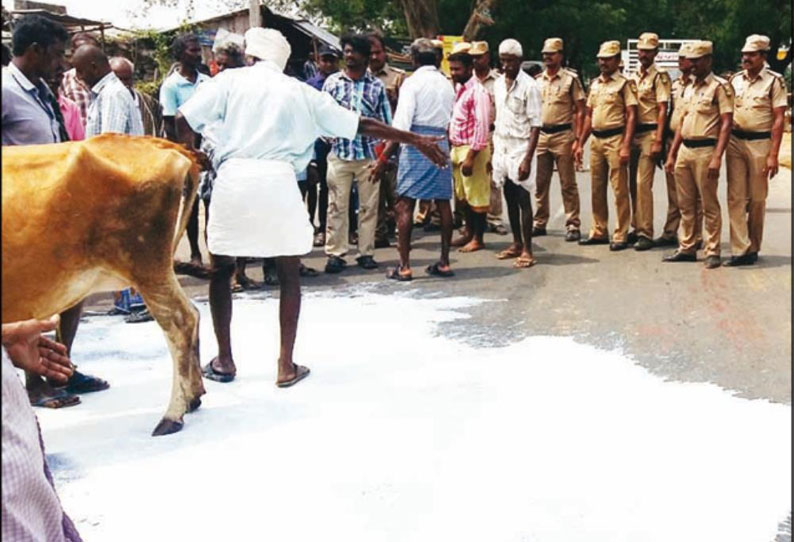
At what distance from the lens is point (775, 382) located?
504cm

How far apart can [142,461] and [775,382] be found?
329 centimetres

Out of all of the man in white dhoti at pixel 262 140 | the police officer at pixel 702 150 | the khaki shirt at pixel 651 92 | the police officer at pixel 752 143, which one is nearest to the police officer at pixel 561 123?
the khaki shirt at pixel 651 92

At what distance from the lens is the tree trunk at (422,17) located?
90.0ft

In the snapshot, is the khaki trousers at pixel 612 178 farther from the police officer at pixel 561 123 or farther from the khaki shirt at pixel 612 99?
the police officer at pixel 561 123

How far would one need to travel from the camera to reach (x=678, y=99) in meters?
8.25

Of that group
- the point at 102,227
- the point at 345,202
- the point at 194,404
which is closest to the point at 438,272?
the point at 345,202

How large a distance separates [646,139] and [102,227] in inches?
241

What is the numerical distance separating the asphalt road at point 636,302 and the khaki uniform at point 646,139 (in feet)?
1.19

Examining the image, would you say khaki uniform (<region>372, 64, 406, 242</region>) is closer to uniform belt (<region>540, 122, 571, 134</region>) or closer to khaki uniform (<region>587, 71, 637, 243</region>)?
uniform belt (<region>540, 122, 571, 134</region>)

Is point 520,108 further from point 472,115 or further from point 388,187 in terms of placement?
point 388,187

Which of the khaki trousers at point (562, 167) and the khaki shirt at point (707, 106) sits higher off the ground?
the khaki shirt at point (707, 106)

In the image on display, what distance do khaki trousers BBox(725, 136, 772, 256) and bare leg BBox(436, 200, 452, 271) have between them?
2406mm

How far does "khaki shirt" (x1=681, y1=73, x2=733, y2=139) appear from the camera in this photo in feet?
25.3

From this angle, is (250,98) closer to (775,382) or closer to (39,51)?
(39,51)
